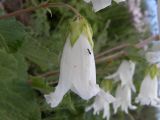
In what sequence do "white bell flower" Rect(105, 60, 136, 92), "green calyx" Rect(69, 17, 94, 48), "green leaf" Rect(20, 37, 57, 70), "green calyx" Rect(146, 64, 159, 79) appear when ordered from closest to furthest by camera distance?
"green calyx" Rect(69, 17, 94, 48) < "green leaf" Rect(20, 37, 57, 70) < "green calyx" Rect(146, 64, 159, 79) < "white bell flower" Rect(105, 60, 136, 92)

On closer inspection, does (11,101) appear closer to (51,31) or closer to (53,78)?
(53,78)

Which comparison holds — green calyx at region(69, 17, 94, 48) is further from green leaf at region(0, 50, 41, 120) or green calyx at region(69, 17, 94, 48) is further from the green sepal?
the green sepal

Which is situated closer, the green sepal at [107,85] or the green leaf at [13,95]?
the green leaf at [13,95]

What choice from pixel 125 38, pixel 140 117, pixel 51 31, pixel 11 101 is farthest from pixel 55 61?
pixel 125 38

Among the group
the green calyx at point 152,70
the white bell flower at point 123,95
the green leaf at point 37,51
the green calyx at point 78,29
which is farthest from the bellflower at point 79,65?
the white bell flower at point 123,95

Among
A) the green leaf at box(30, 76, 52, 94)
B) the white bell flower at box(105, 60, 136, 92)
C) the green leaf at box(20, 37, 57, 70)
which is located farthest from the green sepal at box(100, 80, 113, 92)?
the green leaf at box(30, 76, 52, 94)

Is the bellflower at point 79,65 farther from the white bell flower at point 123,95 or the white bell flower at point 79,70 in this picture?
the white bell flower at point 123,95
